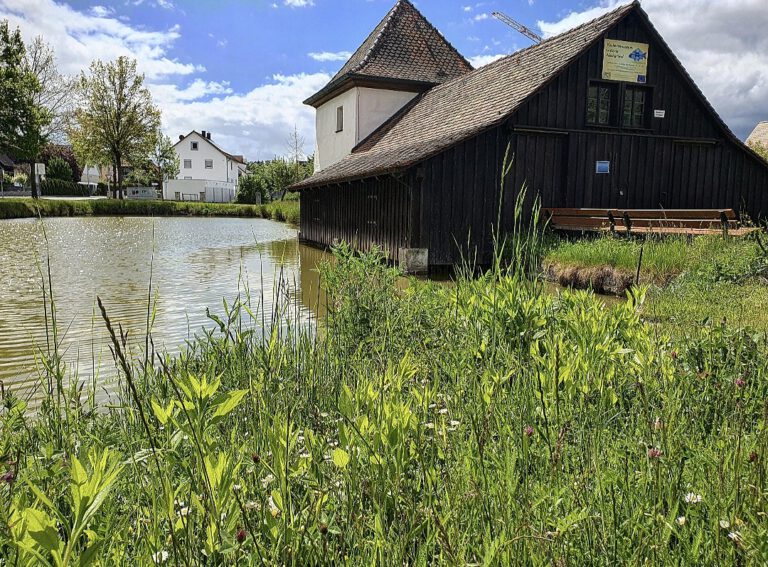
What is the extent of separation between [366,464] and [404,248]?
479 inches

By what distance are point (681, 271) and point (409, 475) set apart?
9216 millimetres

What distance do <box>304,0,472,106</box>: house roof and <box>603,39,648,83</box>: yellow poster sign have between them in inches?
337

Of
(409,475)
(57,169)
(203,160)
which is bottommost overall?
(409,475)

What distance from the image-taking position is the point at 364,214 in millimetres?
16875

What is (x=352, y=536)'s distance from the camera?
188 centimetres

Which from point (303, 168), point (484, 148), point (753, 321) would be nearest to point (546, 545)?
point (753, 321)

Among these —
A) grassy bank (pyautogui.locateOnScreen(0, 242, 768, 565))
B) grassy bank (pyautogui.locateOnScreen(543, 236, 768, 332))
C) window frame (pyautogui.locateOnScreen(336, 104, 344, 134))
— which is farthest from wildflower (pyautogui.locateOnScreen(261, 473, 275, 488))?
window frame (pyautogui.locateOnScreen(336, 104, 344, 134))

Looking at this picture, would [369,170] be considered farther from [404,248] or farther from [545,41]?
[545,41]

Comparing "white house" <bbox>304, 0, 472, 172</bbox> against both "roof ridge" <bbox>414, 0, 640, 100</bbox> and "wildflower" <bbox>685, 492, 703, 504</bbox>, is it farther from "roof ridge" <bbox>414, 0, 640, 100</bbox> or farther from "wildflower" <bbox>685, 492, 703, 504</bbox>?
"wildflower" <bbox>685, 492, 703, 504</bbox>

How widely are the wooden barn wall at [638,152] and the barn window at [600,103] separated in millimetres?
327

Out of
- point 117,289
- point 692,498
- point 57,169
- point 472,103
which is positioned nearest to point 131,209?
point 57,169

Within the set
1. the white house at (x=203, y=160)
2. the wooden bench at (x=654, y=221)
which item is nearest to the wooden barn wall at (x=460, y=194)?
the wooden bench at (x=654, y=221)

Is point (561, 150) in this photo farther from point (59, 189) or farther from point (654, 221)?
point (59, 189)

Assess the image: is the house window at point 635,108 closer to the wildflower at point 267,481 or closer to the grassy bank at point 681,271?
the grassy bank at point 681,271
